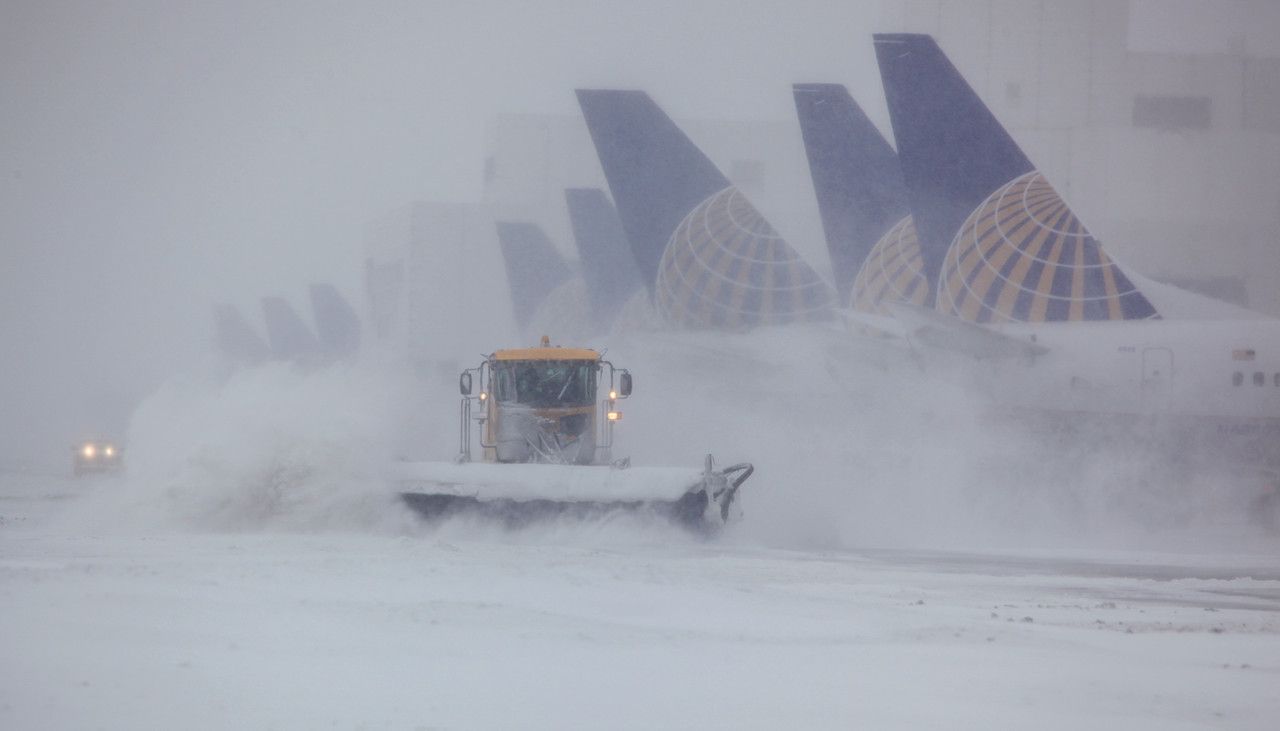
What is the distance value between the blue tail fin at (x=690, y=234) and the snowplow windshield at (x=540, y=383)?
16.3 meters

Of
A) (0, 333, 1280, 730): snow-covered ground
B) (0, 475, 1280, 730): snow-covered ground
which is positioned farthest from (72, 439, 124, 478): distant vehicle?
(0, 475, 1280, 730): snow-covered ground

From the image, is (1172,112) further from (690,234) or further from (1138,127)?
(690,234)

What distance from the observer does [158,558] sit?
1435 centimetres

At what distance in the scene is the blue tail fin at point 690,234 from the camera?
3691 cm

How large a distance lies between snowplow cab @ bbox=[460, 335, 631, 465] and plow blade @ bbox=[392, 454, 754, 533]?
136 cm

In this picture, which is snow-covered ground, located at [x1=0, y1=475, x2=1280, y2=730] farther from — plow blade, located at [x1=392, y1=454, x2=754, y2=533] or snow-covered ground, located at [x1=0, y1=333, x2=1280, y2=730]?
plow blade, located at [x1=392, y1=454, x2=754, y2=533]

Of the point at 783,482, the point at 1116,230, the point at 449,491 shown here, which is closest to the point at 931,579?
the point at 449,491

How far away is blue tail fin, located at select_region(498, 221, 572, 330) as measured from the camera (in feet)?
194

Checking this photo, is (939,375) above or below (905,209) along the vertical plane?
below

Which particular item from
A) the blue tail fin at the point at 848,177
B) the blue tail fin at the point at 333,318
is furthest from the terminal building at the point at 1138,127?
the blue tail fin at the point at 333,318

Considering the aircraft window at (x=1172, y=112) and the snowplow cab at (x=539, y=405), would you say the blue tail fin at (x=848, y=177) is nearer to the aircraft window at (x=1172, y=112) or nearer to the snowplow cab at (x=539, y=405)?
the snowplow cab at (x=539, y=405)

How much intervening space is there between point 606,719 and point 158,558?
8.10 meters

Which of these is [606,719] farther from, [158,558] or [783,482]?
[783,482]

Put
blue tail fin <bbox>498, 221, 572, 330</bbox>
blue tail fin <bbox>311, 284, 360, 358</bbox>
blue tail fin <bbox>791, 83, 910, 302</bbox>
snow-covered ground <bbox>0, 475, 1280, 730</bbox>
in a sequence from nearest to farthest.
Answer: snow-covered ground <bbox>0, 475, 1280, 730</bbox> → blue tail fin <bbox>791, 83, 910, 302</bbox> → blue tail fin <bbox>498, 221, 572, 330</bbox> → blue tail fin <bbox>311, 284, 360, 358</bbox>
